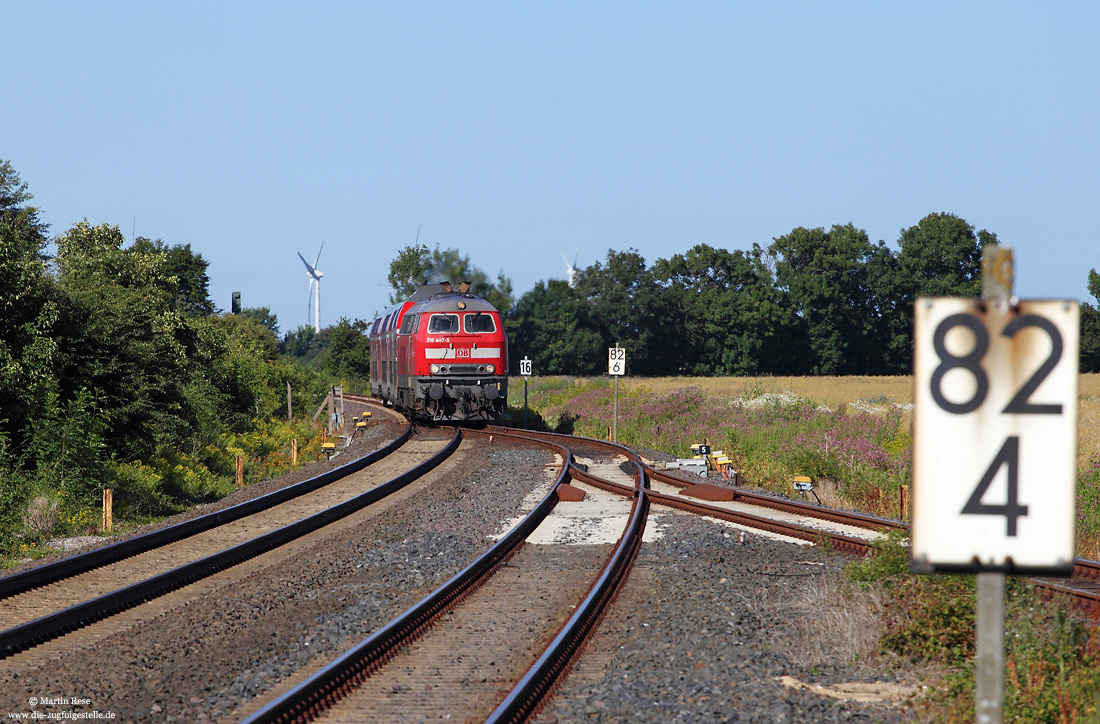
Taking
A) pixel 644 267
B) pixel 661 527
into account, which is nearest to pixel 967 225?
pixel 644 267

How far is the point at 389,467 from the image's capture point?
22.5 metres

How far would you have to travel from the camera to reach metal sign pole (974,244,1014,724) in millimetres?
2580

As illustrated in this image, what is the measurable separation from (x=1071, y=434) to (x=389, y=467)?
2056 cm

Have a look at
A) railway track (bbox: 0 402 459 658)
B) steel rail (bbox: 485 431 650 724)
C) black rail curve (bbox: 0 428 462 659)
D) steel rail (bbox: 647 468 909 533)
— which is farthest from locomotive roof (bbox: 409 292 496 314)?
steel rail (bbox: 485 431 650 724)

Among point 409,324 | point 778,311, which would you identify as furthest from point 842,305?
point 409,324

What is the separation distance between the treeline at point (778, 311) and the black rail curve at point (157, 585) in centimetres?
7226

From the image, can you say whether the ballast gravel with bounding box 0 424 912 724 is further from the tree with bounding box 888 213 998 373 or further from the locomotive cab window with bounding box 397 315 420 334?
the tree with bounding box 888 213 998 373

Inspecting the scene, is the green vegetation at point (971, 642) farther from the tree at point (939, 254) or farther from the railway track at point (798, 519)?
the tree at point (939, 254)

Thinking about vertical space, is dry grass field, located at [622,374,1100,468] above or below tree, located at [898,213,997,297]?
below

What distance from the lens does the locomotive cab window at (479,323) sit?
29.6 m

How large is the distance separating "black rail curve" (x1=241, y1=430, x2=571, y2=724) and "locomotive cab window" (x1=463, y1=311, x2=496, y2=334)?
17454 millimetres

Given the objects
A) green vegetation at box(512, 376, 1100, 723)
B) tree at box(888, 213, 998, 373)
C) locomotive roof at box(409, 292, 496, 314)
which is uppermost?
tree at box(888, 213, 998, 373)

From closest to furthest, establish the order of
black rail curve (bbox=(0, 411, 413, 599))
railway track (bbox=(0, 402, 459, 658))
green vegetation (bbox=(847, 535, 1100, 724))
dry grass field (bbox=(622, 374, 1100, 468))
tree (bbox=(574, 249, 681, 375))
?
green vegetation (bbox=(847, 535, 1100, 724)), railway track (bbox=(0, 402, 459, 658)), black rail curve (bbox=(0, 411, 413, 599)), dry grass field (bbox=(622, 374, 1100, 468)), tree (bbox=(574, 249, 681, 375))

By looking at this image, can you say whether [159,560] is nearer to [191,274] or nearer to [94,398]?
[94,398]
